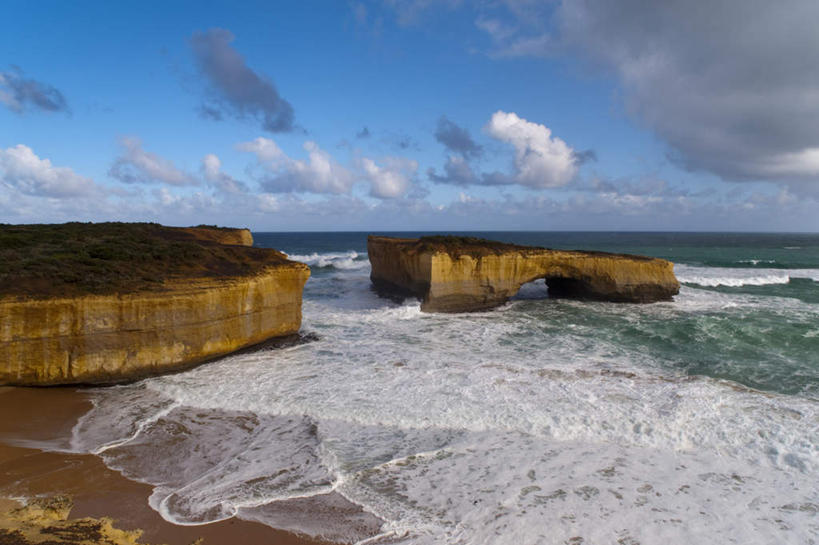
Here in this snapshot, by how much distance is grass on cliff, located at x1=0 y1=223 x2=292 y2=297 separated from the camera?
28.0ft

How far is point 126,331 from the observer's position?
28.4 ft

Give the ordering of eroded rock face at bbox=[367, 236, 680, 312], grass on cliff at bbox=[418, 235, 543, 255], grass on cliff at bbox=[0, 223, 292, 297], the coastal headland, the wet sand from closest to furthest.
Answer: the wet sand
the coastal headland
grass on cliff at bbox=[0, 223, 292, 297]
eroded rock face at bbox=[367, 236, 680, 312]
grass on cliff at bbox=[418, 235, 543, 255]

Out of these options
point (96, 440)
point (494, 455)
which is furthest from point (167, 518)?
point (494, 455)

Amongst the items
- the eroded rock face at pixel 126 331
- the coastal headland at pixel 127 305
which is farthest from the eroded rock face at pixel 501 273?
the eroded rock face at pixel 126 331

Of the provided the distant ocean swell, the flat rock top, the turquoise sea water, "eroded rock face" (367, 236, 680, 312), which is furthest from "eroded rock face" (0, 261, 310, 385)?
the distant ocean swell

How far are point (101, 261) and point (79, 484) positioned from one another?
6.17 meters

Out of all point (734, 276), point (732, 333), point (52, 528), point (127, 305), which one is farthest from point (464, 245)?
point (734, 276)

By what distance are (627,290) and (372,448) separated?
15.8m

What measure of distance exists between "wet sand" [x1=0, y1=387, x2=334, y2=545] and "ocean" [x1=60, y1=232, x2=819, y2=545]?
0.64 ft

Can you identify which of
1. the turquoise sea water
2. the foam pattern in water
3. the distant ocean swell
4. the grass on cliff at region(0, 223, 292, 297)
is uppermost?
the grass on cliff at region(0, 223, 292, 297)

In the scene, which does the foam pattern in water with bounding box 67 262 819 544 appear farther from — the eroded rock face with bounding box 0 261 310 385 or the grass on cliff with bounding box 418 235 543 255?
the grass on cliff with bounding box 418 235 543 255

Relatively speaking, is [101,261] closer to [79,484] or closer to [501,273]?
[79,484]

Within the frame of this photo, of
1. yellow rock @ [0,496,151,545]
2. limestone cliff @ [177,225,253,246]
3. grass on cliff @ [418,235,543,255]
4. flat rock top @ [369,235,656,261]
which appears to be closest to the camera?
yellow rock @ [0,496,151,545]

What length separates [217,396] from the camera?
8258mm
